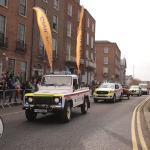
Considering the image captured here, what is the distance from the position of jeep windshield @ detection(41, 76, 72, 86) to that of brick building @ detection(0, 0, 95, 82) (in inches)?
511

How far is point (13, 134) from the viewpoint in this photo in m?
8.87

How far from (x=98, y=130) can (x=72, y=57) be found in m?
31.6

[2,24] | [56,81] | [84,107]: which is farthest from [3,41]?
[56,81]

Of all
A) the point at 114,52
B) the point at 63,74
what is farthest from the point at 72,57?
the point at 114,52

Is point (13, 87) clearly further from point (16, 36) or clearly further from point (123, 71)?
point (123, 71)

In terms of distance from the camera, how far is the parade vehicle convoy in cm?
1132

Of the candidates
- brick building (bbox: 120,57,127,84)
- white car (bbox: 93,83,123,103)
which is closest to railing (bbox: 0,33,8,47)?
white car (bbox: 93,83,123,103)

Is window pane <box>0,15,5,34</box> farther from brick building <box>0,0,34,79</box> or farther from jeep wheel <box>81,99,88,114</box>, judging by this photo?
jeep wheel <box>81,99,88,114</box>

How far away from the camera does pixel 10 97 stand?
18.4m

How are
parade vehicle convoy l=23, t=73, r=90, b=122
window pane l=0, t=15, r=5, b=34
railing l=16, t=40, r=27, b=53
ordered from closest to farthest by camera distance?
1. parade vehicle convoy l=23, t=73, r=90, b=122
2. window pane l=0, t=15, r=5, b=34
3. railing l=16, t=40, r=27, b=53

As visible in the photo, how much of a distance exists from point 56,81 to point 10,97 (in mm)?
5995

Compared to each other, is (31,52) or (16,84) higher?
(31,52)

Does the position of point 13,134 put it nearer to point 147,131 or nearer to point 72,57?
point 147,131

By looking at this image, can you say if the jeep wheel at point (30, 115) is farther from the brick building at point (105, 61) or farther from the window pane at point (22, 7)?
the brick building at point (105, 61)
